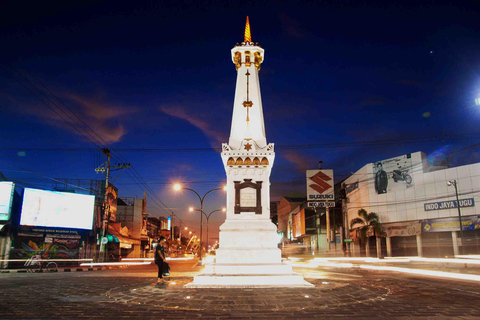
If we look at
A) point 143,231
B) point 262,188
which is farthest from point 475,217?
point 143,231

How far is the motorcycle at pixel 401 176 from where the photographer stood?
3979 cm

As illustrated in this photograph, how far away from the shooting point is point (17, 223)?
28438 millimetres

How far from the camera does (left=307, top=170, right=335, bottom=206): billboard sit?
133 feet

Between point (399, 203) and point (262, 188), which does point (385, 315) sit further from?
point (399, 203)

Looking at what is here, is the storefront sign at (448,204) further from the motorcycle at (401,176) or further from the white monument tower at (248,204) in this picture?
the white monument tower at (248,204)

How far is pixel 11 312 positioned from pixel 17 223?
25226 millimetres

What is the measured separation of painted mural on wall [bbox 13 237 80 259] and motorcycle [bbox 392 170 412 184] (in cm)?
3470

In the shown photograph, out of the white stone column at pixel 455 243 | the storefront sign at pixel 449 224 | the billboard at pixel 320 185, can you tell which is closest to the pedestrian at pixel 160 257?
the billboard at pixel 320 185

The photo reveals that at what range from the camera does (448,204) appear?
1359 inches

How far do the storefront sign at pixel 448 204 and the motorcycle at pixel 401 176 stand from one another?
3824 mm

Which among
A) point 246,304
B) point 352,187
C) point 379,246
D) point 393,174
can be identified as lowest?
point 246,304

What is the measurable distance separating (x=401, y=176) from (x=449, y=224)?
7.86 m

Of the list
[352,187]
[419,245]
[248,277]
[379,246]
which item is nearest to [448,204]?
[419,245]

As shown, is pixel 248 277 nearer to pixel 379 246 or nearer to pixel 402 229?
pixel 402 229
